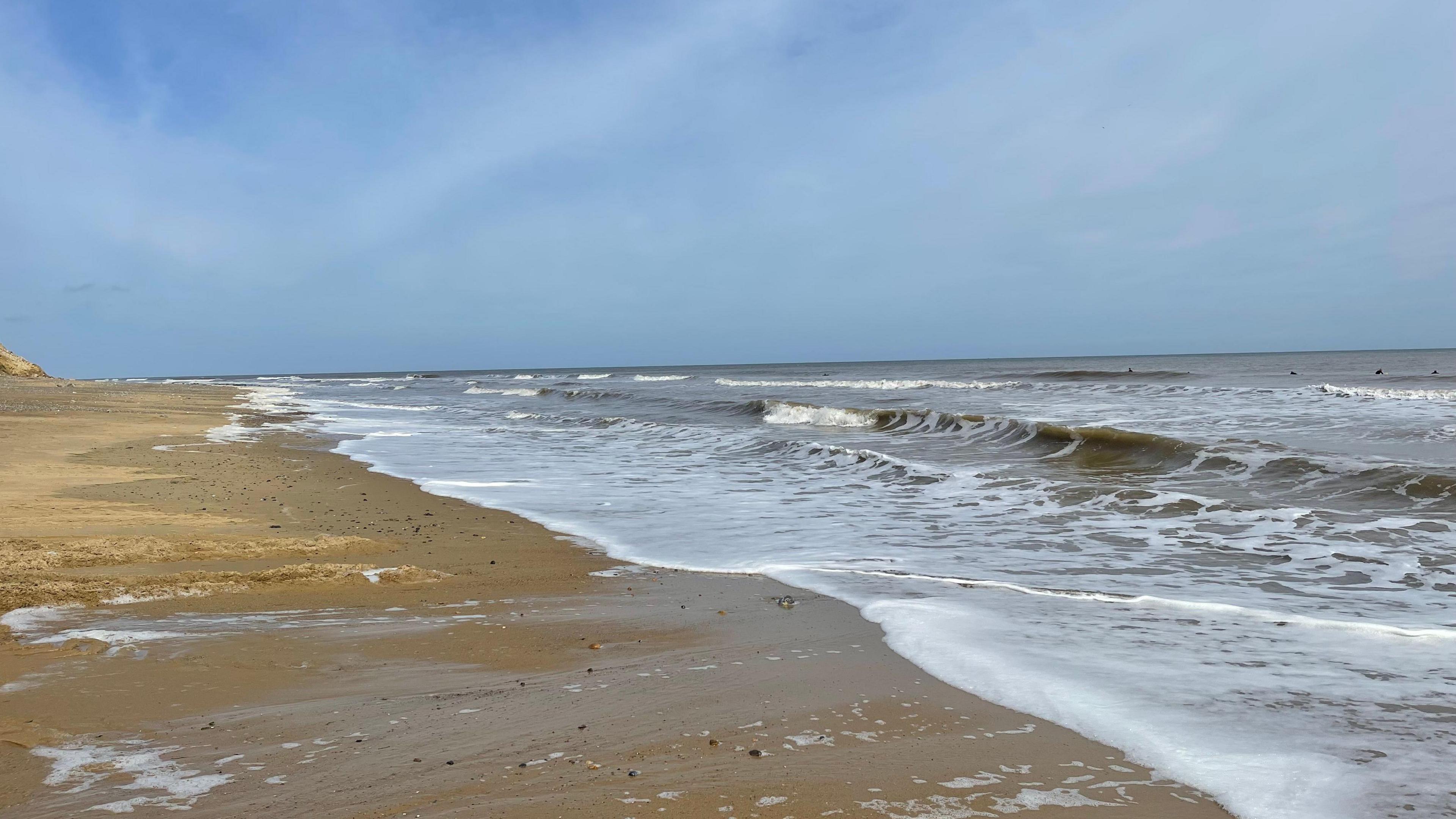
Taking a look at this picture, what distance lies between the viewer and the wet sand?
2.39m

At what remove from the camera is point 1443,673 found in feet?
11.3

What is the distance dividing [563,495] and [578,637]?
5.33 meters

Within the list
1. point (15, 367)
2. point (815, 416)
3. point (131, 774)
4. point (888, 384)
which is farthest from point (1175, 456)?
point (15, 367)

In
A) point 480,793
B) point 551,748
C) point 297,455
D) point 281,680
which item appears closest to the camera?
point 480,793

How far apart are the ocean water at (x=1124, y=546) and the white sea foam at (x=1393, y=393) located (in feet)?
12.6

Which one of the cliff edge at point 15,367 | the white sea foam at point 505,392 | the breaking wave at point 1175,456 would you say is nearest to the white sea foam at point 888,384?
the white sea foam at point 505,392

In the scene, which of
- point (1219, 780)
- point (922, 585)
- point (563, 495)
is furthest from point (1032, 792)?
point (563, 495)

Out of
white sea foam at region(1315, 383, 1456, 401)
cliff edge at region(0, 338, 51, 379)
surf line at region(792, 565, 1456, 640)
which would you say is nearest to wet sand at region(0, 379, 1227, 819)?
surf line at region(792, 565, 1456, 640)

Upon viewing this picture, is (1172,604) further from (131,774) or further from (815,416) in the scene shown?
(815,416)

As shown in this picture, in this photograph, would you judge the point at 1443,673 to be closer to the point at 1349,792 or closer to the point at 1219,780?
the point at 1349,792

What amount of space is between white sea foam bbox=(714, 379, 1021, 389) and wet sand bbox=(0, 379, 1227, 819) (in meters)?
32.5

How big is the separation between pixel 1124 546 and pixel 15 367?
208 feet

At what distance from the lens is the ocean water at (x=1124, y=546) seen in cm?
292

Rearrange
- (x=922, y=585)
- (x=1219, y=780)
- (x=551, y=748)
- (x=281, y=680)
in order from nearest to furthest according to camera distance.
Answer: (x=1219, y=780) < (x=551, y=748) < (x=281, y=680) < (x=922, y=585)
